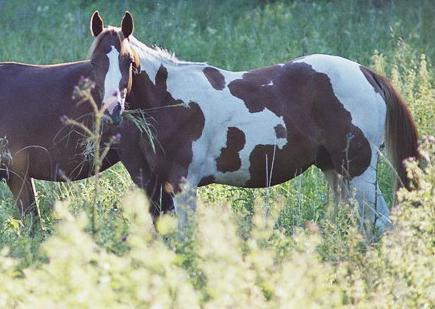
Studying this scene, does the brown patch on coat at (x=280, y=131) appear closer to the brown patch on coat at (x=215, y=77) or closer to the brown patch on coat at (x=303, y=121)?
the brown patch on coat at (x=303, y=121)

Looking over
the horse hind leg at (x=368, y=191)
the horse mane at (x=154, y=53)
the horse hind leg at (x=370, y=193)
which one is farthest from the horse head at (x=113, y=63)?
the horse hind leg at (x=370, y=193)

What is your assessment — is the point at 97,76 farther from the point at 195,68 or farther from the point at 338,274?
the point at 338,274

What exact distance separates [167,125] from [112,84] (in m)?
0.52

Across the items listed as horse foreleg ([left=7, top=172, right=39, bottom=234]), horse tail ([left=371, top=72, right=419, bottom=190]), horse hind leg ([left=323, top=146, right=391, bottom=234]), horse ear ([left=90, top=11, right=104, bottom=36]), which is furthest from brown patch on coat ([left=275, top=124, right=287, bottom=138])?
horse foreleg ([left=7, top=172, right=39, bottom=234])

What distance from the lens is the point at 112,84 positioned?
6320 mm

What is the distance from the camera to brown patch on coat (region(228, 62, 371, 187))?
22.1 feet

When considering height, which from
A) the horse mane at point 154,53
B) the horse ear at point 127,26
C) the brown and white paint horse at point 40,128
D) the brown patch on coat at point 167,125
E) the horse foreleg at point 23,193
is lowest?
the horse foreleg at point 23,193

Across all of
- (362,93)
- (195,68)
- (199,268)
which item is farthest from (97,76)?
(199,268)

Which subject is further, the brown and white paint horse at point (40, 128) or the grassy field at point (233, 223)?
the brown and white paint horse at point (40, 128)

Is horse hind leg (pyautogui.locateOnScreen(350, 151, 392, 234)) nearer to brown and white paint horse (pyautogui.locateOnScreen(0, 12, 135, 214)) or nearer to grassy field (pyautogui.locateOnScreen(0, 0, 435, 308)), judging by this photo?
grassy field (pyautogui.locateOnScreen(0, 0, 435, 308))

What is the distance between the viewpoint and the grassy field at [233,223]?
14.1 ft

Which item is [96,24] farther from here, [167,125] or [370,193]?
[370,193]

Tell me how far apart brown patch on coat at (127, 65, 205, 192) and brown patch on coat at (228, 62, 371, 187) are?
314 mm

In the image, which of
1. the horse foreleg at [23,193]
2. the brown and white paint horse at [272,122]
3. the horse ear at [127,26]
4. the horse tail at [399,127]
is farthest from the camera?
the horse foreleg at [23,193]
